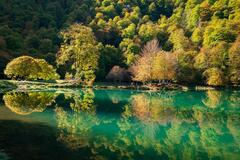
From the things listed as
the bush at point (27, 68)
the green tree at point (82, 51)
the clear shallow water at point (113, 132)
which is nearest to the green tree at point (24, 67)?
the bush at point (27, 68)

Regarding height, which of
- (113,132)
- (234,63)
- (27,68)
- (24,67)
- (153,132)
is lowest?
(153,132)

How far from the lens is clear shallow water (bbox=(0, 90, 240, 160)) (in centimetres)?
1603

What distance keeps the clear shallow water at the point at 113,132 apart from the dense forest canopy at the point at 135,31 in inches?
1580

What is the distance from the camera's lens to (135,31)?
10519cm

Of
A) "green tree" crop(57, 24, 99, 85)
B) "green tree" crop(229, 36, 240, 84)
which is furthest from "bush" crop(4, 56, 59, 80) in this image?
"green tree" crop(229, 36, 240, 84)

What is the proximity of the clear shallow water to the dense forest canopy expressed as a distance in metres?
40.1

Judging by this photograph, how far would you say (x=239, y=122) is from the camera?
87.2ft

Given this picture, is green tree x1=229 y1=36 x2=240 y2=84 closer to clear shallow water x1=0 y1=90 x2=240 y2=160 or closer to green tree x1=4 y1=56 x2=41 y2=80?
green tree x1=4 y1=56 x2=41 y2=80

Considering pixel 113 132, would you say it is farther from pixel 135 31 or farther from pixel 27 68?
pixel 135 31

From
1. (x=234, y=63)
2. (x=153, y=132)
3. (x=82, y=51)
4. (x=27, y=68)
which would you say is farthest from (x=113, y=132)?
(x=234, y=63)

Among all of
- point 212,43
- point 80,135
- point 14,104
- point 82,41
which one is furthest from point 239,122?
point 212,43

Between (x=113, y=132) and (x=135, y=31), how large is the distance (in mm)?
86076

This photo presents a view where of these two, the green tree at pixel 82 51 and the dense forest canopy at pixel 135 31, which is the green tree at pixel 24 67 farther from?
the dense forest canopy at pixel 135 31

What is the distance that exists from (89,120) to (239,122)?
11.5 m
